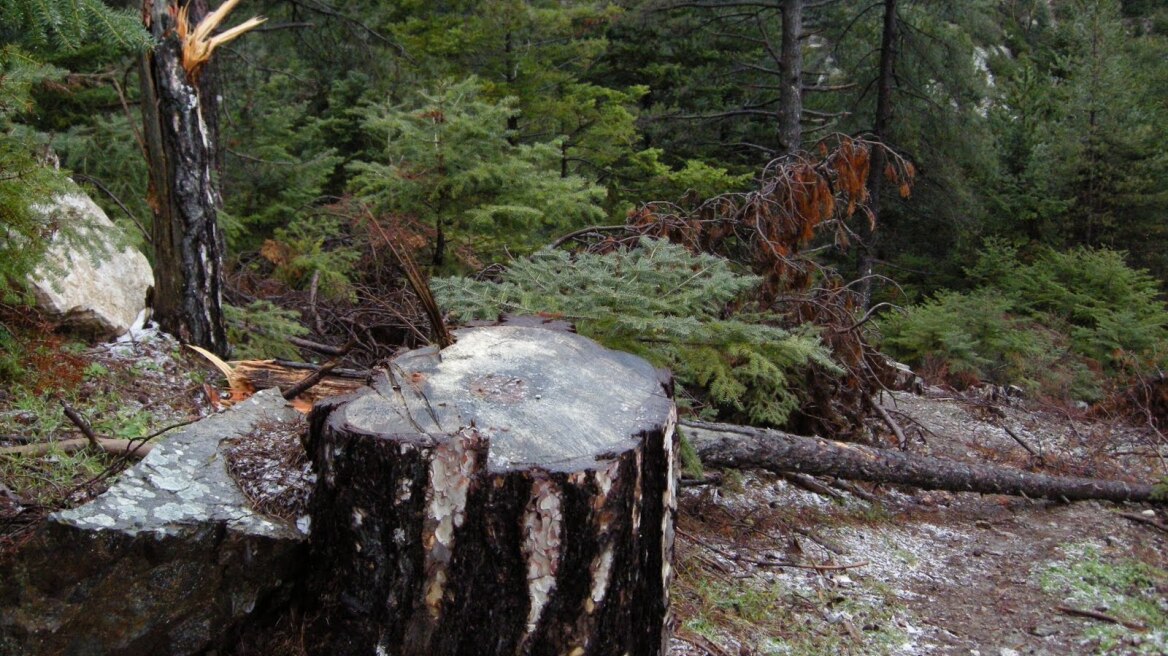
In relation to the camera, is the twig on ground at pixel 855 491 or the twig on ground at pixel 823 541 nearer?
the twig on ground at pixel 823 541

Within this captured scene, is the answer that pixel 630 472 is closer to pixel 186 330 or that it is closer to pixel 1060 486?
pixel 186 330

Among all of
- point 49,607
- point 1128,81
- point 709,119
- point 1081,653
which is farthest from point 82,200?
point 1128,81

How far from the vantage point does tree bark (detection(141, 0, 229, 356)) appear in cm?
455

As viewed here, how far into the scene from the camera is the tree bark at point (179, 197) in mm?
4551

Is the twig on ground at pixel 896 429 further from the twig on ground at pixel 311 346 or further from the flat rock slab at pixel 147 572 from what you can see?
the flat rock slab at pixel 147 572

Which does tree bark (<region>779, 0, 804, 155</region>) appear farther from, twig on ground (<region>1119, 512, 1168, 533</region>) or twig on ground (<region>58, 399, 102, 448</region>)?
twig on ground (<region>58, 399, 102, 448</region>)

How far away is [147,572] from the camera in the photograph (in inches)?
91.5

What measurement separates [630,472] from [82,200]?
433 cm

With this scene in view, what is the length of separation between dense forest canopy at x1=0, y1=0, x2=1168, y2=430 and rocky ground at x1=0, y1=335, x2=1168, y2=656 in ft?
2.11

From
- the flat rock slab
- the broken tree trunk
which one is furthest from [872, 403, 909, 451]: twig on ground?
the flat rock slab

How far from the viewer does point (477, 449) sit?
2.22 m

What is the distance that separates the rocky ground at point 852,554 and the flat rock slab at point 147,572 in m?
0.18

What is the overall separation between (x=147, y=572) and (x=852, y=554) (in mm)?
3427

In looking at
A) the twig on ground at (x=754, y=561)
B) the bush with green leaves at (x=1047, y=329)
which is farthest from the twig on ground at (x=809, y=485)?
the bush with green leaves at (x=1047, y=329)
